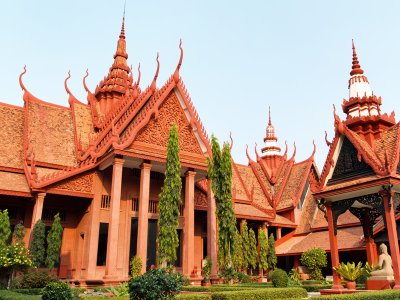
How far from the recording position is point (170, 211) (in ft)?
50.1

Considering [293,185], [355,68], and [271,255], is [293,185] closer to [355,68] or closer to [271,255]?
[271,255]

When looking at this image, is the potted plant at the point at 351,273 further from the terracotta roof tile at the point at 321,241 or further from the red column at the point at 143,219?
the terracotta roof tile at the point at 321,241

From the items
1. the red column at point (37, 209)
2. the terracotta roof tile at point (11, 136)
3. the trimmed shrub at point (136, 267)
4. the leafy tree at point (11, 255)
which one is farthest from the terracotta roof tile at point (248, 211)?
the leafy tree at point (11, 255)

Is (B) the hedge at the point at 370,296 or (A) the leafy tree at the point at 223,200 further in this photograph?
(A) the leafy tree at the point at 223,200

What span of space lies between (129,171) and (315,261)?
11.8 m

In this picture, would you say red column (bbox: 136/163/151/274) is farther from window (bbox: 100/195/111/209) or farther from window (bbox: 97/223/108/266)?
window (bbox: 97/223/108/266)

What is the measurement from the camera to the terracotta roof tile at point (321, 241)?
72.3 ft

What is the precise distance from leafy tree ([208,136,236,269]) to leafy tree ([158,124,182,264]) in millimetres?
1786

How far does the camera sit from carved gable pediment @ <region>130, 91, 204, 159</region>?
19.0 metres

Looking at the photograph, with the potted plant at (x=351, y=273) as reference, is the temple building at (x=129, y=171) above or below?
above

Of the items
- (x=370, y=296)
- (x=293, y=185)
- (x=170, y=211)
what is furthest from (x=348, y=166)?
(x=293, y=185)

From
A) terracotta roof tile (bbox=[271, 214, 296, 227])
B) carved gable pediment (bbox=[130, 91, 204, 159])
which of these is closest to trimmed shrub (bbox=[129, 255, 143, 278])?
carved gable pediment (bbox=[130, 91, 204, 159])

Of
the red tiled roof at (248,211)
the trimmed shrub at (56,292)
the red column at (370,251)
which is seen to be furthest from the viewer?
the red tiled roof at (248,211)

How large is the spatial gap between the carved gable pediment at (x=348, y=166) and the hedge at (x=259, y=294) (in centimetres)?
439
